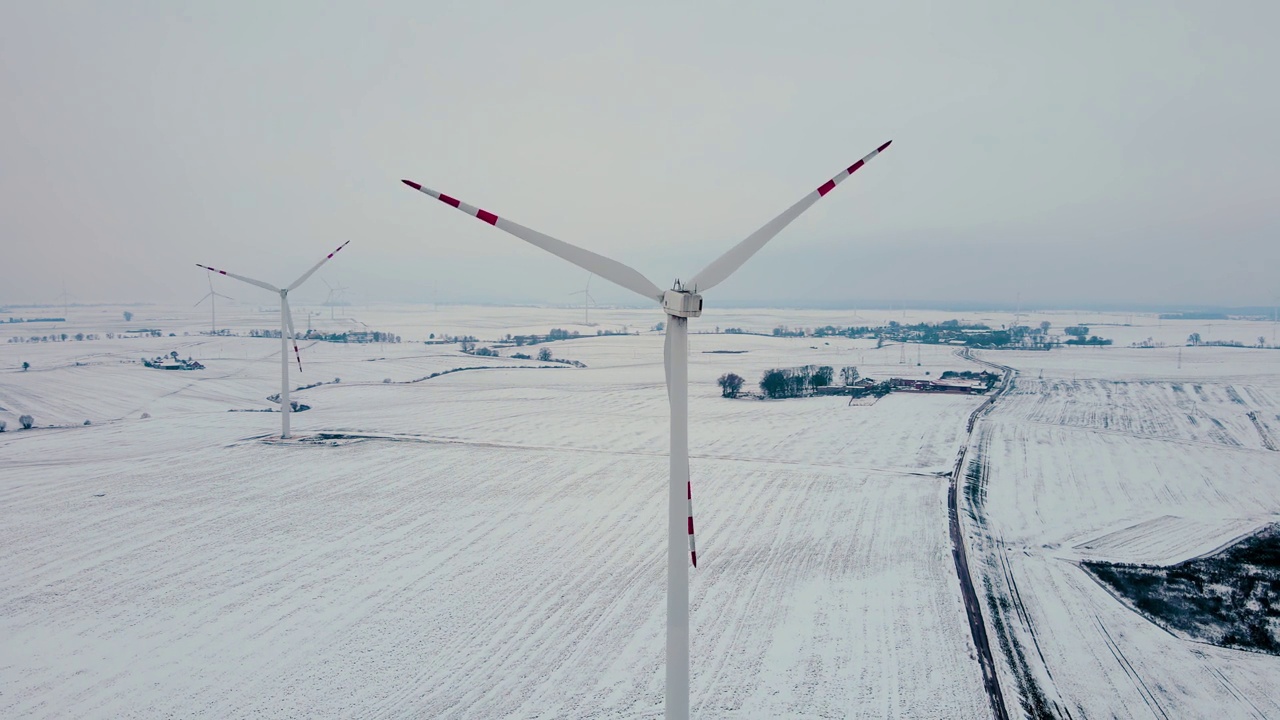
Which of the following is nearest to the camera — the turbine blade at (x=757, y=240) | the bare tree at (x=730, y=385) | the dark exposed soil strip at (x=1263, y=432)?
the turbine blade at (x=757, y=240)

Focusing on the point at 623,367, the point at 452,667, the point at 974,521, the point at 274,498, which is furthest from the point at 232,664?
the point at 623,367

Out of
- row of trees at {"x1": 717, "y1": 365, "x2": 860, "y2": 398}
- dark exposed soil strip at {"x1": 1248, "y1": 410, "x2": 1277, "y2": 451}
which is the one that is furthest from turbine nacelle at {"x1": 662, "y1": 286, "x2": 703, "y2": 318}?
row of trees at {"x1": 717, "y1": 365, "x2": 860, "y2": 398}

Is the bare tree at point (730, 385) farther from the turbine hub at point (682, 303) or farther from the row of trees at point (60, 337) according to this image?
the row of trees at point (60, 337)

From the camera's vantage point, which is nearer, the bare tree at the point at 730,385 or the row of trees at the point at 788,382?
the row of trees at the point at 788,382

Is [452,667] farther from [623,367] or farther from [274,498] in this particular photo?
[623,367]

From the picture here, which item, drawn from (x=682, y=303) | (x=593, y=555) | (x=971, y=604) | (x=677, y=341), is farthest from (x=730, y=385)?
(x=682, y=303)

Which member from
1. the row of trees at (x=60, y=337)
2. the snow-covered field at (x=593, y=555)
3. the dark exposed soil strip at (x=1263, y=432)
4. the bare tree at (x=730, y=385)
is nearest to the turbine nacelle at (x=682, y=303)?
the snow-covered field at (x=593, y=555)

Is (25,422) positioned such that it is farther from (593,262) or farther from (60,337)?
(60,337)
